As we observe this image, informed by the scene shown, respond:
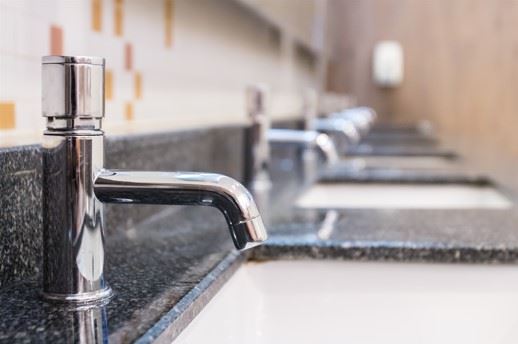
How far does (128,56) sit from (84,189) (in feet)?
1.77

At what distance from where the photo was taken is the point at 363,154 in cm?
231

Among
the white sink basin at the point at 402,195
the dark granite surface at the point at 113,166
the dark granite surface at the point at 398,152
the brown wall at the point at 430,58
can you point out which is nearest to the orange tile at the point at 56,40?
the dark granite surface at the point at 113,166

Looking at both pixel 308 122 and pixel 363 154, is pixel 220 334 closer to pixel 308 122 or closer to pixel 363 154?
pixel 308 122

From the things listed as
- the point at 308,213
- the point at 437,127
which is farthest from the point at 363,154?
the point at 437,127

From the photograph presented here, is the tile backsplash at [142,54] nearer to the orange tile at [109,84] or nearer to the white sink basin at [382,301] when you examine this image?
the orange tile at [109,84]

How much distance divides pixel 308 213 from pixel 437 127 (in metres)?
3.52

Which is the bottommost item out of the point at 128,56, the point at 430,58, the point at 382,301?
the point at 382,301

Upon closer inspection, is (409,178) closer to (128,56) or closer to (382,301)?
(128,56)

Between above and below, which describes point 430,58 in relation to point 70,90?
above

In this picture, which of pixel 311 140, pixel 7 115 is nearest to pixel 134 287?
pixel 7 115

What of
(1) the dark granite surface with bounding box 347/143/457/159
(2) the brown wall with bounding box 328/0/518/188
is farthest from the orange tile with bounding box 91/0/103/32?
(2) the brown wall with bounding box 328/0/518/188

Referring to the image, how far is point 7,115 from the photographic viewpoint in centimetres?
68

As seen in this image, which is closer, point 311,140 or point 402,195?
point 311,140

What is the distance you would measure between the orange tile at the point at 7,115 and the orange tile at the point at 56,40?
107 mm
